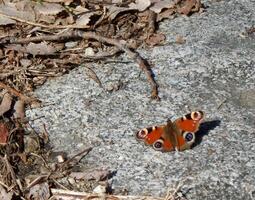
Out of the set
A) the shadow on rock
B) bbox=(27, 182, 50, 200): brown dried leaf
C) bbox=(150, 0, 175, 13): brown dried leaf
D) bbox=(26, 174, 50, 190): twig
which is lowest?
the shadow on rock

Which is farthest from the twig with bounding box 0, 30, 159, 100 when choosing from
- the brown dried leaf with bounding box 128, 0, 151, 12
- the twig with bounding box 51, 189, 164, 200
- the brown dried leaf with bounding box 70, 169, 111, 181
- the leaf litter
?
the twig with bounding box 51, 189, 164, 200

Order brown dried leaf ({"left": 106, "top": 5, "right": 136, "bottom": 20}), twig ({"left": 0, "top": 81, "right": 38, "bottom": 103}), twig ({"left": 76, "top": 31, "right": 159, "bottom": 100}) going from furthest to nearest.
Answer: brown dried leaf ({"left": 106, "top": 5, "right": 136, "bottom": 20})
twig ({"left": 76, "top": 31, "right": 159, "bottom": 100})
twig ({"left": 0, "top": 81, "right": 38, "bottom": 103})

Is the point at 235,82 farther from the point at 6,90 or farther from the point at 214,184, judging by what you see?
the point at 6,90

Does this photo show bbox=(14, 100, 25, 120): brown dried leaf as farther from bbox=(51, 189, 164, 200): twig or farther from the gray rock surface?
bbox=(51, 189, 164, 200): twig

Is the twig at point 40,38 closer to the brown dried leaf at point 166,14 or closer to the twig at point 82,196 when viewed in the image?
the brown dried leaf at point 166,14

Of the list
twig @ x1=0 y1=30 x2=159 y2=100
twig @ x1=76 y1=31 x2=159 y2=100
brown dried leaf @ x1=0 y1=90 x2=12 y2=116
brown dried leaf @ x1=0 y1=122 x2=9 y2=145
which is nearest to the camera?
brown dried leaf @ x1=0 y1=122 x2=9 y2=145

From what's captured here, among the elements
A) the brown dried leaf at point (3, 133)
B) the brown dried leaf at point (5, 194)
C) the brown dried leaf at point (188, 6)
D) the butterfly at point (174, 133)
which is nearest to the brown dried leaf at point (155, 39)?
the brown dried leaf at point (188, 6)

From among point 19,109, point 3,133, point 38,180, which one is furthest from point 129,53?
point 38,180

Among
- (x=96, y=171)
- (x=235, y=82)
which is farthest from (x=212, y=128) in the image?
(x=96, y=171)
